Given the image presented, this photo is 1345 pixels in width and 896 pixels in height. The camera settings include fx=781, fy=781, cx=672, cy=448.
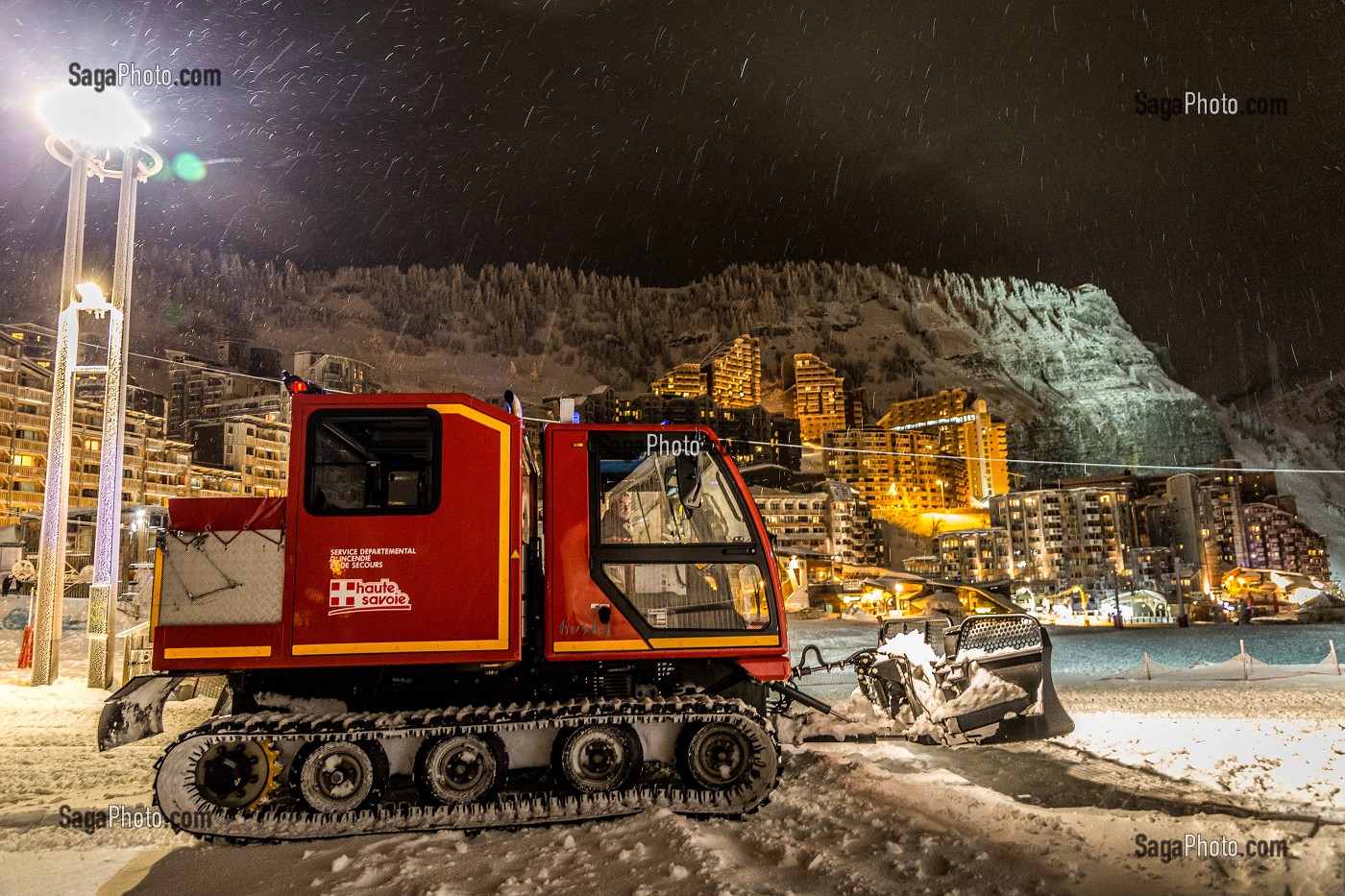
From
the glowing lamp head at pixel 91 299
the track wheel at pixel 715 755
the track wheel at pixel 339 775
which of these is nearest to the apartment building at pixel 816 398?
the glowing lamp head at pixel 91 299

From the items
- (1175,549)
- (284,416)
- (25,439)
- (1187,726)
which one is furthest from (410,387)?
(1187,726)

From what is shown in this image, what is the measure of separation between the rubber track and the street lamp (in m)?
8.45

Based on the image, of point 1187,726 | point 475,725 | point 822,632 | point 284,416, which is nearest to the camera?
point 475,725

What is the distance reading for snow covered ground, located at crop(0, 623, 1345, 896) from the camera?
449cm

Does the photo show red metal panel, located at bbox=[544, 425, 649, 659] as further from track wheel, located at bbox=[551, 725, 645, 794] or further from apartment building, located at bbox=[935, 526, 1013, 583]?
apartment building, located at bbox=[935, 526, 1013, 583]

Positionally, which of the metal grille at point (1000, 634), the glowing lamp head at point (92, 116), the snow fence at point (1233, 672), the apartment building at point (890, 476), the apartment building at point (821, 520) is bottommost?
the snow fence at point (1233, 672)

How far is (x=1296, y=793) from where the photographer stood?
5.92 meters

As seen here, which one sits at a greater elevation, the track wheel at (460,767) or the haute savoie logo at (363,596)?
the haute savoie logo at (363,596)

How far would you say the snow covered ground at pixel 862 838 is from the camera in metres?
4.49

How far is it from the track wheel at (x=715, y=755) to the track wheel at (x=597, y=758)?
0.34 meters

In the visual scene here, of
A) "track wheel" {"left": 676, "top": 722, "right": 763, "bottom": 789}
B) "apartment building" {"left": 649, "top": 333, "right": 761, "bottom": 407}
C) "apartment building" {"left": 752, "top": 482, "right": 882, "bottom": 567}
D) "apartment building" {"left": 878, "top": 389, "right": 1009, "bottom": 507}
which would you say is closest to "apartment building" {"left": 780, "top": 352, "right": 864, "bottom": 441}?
"apartment building" {"left": 649, "top": 333, "right": 761, "bottom": 407}

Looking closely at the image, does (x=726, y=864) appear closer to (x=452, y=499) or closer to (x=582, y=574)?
(x=582, y=574)

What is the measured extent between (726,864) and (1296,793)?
4.59 m

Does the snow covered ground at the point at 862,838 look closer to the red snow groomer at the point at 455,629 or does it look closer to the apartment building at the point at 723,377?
the red snow groomer at the point at 455,629
